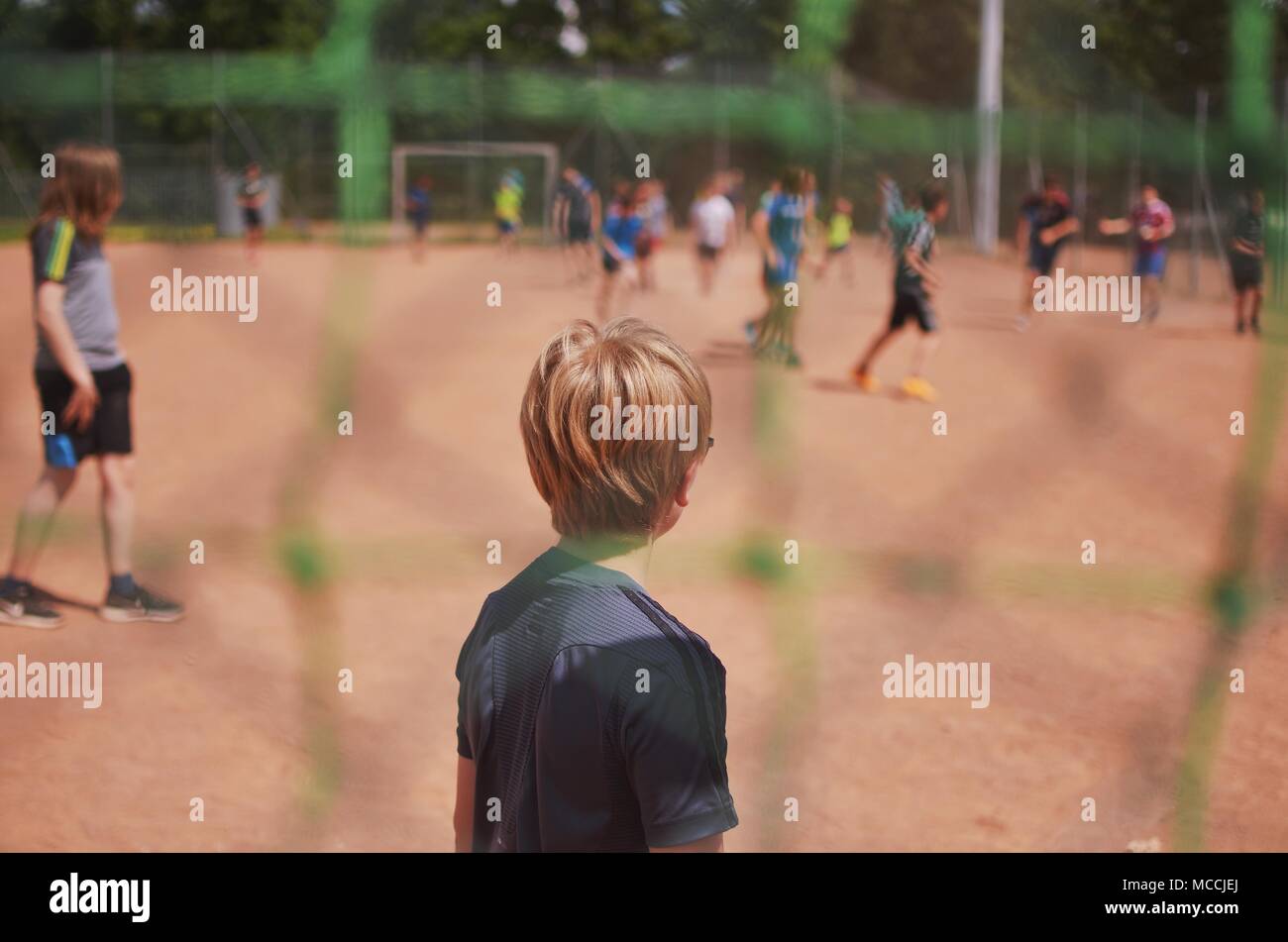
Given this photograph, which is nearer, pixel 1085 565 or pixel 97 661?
pixel 97 661

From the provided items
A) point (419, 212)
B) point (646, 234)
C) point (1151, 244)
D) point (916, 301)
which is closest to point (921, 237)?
point (916, 301)

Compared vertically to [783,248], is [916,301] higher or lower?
lower

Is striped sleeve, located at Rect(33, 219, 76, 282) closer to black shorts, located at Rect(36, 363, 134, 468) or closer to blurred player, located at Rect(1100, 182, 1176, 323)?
black shorts, located at Rect(36, 363, 134, 468)

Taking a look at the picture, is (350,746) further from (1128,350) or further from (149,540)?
(1128,350)

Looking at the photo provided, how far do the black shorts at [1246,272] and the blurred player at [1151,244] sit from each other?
0.65 metres

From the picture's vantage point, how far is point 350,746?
1.95 meters

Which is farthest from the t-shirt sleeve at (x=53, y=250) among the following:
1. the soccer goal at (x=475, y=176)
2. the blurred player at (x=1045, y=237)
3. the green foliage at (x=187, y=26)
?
the soccer goal at (x=475, y=176)

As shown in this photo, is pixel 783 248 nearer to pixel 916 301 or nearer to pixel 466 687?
pixel 916 301

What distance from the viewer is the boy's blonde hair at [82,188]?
2334mm

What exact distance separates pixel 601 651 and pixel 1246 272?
18.0 ft

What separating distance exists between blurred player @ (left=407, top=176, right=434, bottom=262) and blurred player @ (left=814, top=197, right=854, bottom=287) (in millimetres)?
2846

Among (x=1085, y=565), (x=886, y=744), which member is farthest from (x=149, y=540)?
(x=1085, y=565)

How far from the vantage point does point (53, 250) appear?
232 centimetres
